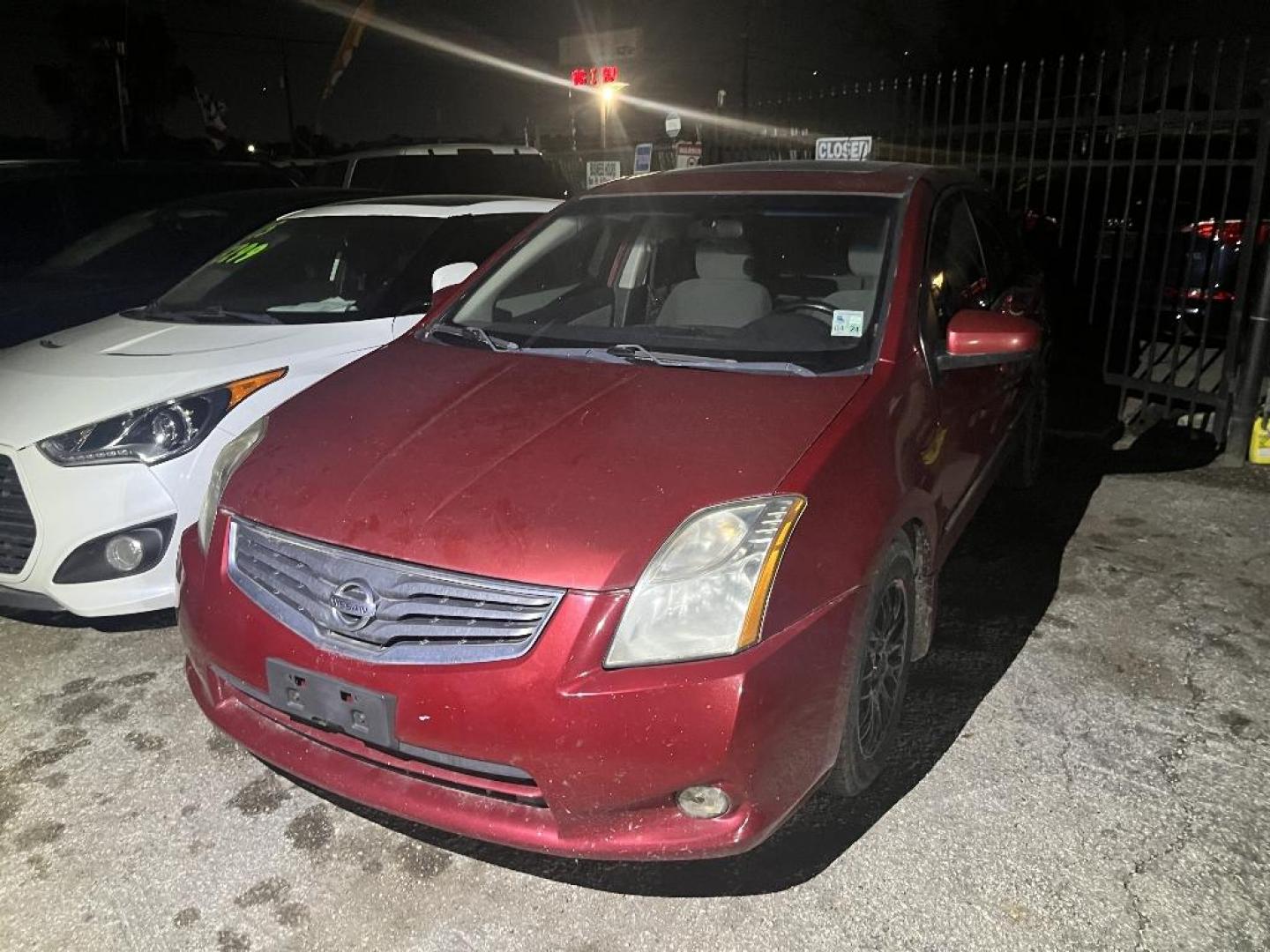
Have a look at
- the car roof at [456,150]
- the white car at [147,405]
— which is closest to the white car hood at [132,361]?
the white car at [147,405]

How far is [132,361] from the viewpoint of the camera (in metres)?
3.57

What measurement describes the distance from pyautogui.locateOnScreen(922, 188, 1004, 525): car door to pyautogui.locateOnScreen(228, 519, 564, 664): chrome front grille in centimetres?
132

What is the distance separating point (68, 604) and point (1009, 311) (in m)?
3.63

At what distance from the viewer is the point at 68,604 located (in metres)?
3.20

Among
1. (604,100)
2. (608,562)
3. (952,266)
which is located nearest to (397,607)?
(608,562)

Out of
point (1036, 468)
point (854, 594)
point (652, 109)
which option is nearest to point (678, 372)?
point (854, 594)

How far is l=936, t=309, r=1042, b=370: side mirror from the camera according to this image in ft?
9.39

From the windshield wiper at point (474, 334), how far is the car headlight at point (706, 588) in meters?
1.23

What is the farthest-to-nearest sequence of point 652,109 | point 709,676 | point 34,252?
point 652,109 → point 34,252 → point 709,676

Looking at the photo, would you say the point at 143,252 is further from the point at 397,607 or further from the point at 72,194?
the point at 397,607

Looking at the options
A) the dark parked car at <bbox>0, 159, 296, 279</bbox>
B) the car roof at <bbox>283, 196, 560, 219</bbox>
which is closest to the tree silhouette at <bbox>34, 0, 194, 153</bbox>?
the dark parked car at <bbox>0, 159, 296, 279</bbox>

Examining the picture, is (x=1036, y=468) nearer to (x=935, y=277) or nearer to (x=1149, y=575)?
(x=1149, y=575)

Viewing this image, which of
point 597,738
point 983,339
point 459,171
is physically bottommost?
point 597,738

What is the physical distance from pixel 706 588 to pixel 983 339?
1.37 m
